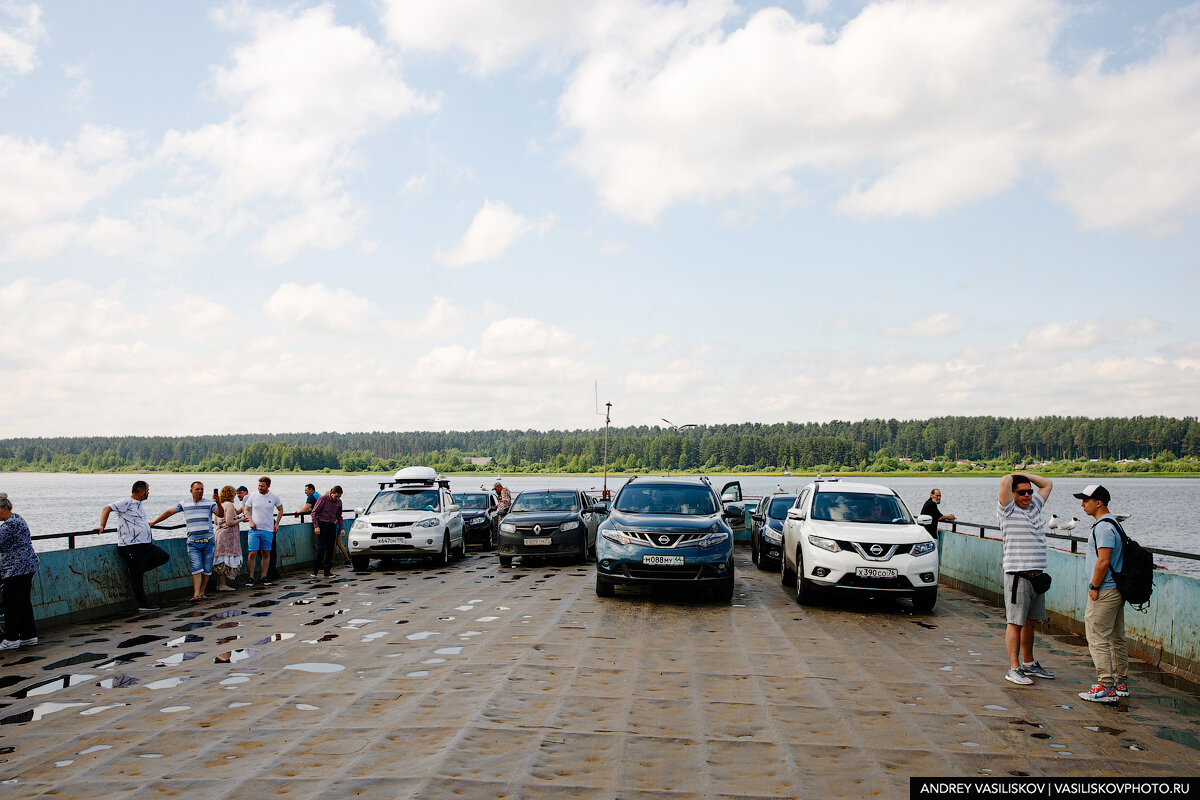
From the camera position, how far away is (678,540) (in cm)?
1122

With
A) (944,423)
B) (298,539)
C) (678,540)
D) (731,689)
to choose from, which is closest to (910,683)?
(731,689)

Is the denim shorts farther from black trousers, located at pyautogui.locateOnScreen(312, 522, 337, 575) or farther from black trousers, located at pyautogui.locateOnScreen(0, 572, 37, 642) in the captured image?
black trousers, located at pyautogui.locateOnScreen(0, 572, 37, 642)

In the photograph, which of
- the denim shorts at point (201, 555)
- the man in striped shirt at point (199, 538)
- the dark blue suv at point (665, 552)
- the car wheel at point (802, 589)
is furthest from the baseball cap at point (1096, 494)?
the denim shorts at point (201, 555)

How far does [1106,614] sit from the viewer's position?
6.39 meters

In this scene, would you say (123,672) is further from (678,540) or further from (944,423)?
(944,423)

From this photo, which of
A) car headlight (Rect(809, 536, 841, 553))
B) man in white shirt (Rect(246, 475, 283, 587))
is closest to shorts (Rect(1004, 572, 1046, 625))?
car headlight (Rect(809, 536, 841, 553))

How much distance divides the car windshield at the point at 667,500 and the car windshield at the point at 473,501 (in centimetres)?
1071

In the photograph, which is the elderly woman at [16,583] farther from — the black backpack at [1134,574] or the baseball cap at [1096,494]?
the black backpack at [1134,574]

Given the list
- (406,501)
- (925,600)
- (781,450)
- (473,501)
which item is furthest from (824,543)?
(781,450)

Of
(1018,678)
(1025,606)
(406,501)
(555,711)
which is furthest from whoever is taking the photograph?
(406,501)

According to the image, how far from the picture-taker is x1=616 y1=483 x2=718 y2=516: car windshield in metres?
12.3

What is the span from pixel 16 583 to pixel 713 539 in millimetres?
8254

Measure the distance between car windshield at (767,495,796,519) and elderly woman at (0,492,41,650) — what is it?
12983mm

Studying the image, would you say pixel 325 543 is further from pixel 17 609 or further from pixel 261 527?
pixel 17 609
